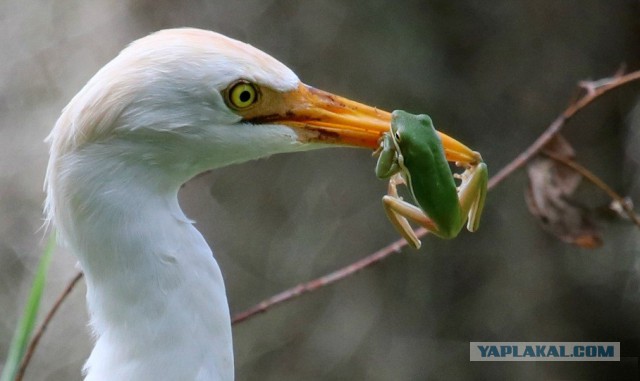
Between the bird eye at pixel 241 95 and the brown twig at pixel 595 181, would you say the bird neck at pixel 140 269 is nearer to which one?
the bird eye at pixel 241 95

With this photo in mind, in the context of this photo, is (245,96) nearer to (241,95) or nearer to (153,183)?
(241,95)

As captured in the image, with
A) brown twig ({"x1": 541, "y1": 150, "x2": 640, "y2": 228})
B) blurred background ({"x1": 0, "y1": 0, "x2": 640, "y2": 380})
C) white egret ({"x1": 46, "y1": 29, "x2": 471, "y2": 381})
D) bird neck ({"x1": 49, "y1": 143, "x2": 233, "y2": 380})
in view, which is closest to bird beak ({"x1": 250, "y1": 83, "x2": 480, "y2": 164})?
white egret ({"x1": 46, "y1": 29, "x2": 471, "y2": 381})

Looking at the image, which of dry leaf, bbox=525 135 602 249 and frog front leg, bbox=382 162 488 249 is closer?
frog front leg, bbox=382 162 488 249

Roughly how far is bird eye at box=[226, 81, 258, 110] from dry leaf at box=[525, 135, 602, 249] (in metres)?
1.06

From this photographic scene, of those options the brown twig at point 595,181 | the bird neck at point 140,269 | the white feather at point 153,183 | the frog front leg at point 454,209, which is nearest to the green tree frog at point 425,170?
the frog front leg at point 454,209

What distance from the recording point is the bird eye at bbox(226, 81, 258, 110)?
4.20ft

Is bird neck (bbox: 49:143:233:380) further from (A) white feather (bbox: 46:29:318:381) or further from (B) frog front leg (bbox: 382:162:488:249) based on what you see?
(B) frog front leg (bbox: 382:162:488:249)

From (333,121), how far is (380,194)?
6.60ft

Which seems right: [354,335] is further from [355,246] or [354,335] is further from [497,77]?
[497,77]

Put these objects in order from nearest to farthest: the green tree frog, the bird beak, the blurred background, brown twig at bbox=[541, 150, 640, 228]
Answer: the green tree frog, the bird beak, brown twig at bbox=[541, 150, 640, 228], the blurred background

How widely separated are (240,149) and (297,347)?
7.07 ft

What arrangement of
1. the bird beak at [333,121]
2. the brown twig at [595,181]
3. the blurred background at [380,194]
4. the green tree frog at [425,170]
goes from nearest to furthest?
the green tree frog at [425,170] < the bird beak at [333,121] < the brown twig at [595,181] < the blurred background at [380,194]

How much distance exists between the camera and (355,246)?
337cm

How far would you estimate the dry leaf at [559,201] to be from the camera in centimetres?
209
